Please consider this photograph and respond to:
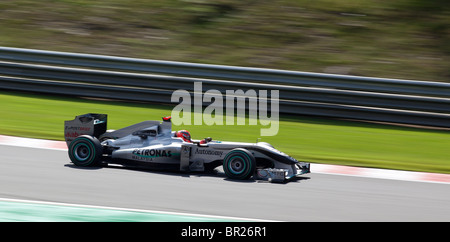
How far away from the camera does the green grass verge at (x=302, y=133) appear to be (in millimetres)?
8758

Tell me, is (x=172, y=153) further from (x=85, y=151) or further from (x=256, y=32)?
(x=256, y=32)

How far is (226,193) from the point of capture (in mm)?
6508

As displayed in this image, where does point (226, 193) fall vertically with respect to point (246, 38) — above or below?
below

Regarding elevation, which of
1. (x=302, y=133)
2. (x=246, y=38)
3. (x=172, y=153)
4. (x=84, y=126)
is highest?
(x=246, y=38)

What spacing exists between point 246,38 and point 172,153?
8.61 meters

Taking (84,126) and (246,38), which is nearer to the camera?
(84,126)

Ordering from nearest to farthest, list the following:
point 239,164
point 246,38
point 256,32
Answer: point 239,164 → point 246,38 → point 256,32

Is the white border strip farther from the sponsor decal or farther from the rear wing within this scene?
the sponsor decal

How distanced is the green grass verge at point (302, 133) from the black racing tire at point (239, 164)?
177 centimetres

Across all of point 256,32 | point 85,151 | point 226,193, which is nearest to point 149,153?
point 85,151

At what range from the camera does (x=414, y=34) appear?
15234 millimetres

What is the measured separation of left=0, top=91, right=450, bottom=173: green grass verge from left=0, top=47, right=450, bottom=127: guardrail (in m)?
0.22

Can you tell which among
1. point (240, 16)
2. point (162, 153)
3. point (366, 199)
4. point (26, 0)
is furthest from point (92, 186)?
point (26, 0)

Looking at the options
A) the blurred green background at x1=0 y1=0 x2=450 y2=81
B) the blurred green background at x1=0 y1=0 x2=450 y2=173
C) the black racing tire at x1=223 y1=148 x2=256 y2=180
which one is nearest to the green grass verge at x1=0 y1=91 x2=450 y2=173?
the blurred green background at x1=0 y1=0 x2=450 y2=173
